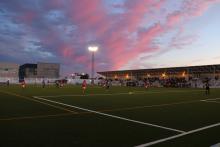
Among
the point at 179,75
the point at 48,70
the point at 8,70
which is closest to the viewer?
the point at 179,75

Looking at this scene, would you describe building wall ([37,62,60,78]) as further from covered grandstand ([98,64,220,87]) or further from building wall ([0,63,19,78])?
covered grandstand ([98,64,220,87])

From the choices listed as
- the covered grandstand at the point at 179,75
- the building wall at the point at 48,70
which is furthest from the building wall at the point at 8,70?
the covered grandstand at the point at 179,75

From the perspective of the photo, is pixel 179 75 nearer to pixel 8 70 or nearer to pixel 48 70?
pixel 48 70

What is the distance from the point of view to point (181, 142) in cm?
765

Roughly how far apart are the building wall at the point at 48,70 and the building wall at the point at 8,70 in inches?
420

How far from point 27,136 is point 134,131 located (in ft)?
12.1

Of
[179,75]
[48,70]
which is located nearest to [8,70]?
[48,70]

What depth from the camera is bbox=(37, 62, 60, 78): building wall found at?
118963 mm

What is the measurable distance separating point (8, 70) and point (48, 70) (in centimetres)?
1785

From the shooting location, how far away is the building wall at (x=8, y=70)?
367 feet

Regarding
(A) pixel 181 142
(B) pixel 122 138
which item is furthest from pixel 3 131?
Answer: (A) pixel 181 142

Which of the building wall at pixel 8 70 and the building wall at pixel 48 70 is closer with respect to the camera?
the building wall at pixel 8 70

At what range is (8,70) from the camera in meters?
115

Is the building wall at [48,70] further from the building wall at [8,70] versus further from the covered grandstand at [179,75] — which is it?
the covered grandstand at [179,75]
